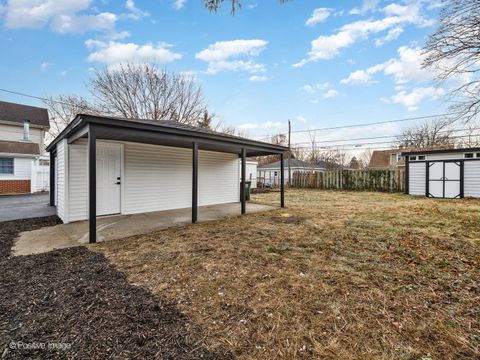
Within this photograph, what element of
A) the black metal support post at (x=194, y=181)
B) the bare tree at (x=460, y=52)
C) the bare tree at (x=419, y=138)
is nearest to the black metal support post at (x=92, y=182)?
the black metal support post at (x=194, y=181)

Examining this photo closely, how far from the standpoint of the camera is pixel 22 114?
1664cm

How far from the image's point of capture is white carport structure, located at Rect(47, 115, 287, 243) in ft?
15.3

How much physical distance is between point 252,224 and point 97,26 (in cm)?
1099

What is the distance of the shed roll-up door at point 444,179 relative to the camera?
10883 mm

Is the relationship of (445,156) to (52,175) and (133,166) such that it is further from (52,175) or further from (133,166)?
(52,175)

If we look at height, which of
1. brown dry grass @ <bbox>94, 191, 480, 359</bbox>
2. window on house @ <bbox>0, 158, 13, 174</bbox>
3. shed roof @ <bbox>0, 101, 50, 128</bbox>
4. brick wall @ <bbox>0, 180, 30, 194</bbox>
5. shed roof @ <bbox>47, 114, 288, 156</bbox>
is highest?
shed roof @ <bbox>0, 101, 50, 128</bbox>

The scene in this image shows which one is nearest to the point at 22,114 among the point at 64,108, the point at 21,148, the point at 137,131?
the point at 64,108

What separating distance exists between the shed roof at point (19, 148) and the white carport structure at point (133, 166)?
7136 mm

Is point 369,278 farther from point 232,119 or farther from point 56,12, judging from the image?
point 232,119

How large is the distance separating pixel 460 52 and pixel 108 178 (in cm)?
933

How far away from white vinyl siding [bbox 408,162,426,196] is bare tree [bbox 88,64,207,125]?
15.0 meters

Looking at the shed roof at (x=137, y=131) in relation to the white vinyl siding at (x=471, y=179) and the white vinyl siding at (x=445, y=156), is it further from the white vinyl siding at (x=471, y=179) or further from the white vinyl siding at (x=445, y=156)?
the white vinyl siding at (x=471, y=179)

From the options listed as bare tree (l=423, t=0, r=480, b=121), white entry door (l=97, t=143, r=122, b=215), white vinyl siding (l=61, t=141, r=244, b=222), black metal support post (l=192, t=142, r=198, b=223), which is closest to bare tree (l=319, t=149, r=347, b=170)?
white vinyl siding (l=61, t=141, r=244, b=222)

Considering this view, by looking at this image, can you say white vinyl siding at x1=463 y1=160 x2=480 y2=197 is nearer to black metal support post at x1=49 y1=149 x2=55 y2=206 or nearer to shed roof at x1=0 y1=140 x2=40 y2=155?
black metal support post at x1=49 y1=149 x2=55 y2=206
